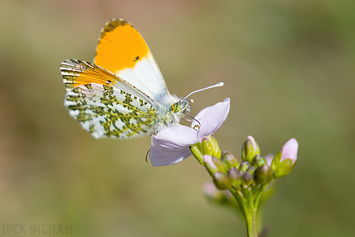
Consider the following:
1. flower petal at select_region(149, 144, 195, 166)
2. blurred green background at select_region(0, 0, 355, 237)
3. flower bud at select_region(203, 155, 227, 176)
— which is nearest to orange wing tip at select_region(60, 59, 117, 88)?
flower petal at select_region(149, 144, 195, 166)

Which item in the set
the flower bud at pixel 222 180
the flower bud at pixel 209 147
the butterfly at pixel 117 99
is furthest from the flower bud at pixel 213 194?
the flower bud at pixel 222 180

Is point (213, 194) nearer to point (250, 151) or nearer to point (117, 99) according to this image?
point (250, 151)

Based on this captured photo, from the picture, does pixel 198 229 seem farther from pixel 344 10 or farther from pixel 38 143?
pixel 344 10

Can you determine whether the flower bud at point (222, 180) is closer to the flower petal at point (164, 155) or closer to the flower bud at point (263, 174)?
the flower bud at point (263, 174)

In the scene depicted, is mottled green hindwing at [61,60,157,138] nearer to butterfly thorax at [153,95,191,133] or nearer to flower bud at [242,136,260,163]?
butterfly thorax at [153,95,191,133]

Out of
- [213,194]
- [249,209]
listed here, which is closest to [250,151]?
[249,209]
